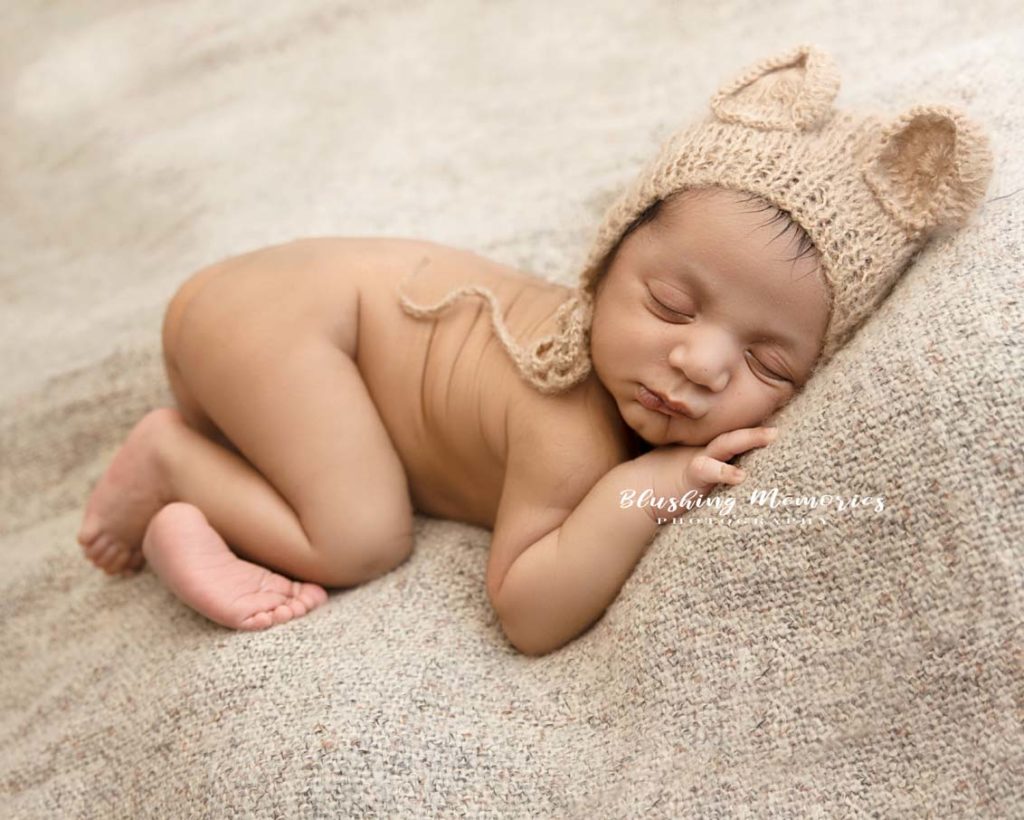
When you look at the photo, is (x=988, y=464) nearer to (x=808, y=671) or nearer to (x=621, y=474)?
(x=808, y=671)

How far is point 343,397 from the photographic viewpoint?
1.52 metres

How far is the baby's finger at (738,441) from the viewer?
1.24 meters

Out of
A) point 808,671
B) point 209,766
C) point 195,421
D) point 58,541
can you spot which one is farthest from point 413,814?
point 58,541

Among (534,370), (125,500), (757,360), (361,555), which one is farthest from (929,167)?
(125,500)

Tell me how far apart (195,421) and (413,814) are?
32.9 inches

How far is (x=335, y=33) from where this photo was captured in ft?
7.89

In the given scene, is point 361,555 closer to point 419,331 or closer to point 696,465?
point 419,331

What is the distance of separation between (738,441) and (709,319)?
155 millimetres

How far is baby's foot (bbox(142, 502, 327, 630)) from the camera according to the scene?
142 centimetres

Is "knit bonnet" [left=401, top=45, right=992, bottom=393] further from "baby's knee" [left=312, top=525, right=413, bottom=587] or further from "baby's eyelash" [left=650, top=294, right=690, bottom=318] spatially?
"baby's knee" [left=312, top=525, right=413, bottom=587]

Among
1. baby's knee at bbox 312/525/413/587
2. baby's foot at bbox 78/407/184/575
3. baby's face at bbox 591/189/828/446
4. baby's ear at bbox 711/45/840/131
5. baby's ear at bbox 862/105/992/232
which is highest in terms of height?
baby's ear at bbox 711/45/840/131

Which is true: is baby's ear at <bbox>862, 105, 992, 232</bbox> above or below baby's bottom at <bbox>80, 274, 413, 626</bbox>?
above

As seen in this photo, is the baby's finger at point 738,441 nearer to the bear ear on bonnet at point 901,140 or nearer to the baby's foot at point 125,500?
the bear ear on bonnet at point 901,140

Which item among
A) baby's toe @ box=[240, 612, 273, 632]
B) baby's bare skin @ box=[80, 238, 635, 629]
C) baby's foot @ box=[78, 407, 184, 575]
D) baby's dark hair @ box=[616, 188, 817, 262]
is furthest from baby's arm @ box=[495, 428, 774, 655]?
baby's foot @ box=[78, 407, 184, 575]
